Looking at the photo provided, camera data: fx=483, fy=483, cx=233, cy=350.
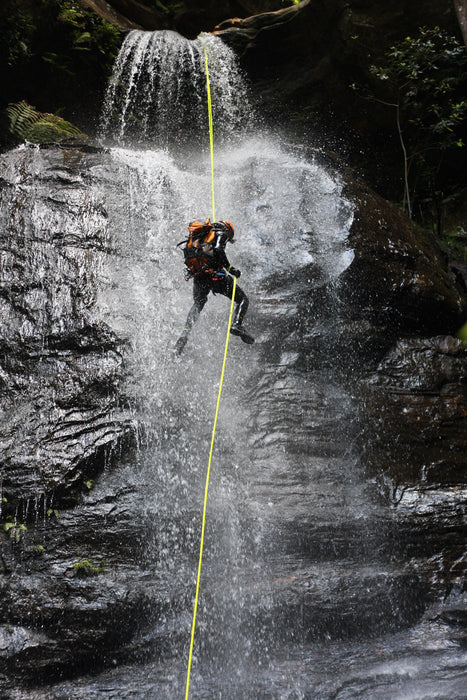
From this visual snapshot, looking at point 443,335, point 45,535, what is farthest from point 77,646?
point 443,335

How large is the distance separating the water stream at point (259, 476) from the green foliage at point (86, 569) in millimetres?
505

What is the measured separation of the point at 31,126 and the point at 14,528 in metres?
7.35

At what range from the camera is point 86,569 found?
507 centimetres

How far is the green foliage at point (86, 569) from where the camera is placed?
505 cm

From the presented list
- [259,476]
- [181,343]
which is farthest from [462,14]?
[259,476]

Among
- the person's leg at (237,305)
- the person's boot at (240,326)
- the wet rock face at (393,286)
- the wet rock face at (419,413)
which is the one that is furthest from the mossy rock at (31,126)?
the wet rock face at (419,413)

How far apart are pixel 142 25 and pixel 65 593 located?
1502 centimetres

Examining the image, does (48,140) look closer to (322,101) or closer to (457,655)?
(322,101)

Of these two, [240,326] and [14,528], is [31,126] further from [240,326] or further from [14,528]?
[14,528]

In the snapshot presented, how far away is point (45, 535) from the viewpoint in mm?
5168

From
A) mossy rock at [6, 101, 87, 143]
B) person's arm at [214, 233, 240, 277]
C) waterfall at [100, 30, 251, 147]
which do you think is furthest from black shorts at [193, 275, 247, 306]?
waterfall at [100, 30, 251, 147]

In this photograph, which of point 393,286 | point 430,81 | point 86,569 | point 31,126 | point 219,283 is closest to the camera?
point 86,569

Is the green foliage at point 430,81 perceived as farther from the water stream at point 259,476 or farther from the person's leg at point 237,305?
the person's leg at point 237,305

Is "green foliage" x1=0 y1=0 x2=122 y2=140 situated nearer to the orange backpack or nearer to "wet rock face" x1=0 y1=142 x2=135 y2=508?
"wet rock face" x1=0 y1=142 x2=135 y2=508
